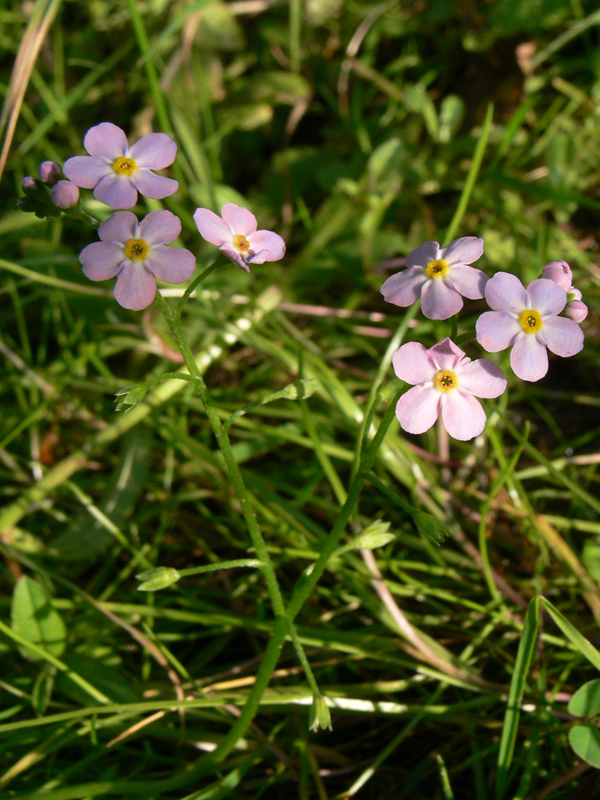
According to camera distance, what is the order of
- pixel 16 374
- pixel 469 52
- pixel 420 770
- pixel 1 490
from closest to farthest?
pixel 420 770 < pixel 1 490 < pixel 16 374 < pixel 469 52

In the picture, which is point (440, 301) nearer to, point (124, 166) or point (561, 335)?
point (561, 335)

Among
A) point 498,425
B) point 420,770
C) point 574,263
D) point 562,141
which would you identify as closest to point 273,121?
point 562,141

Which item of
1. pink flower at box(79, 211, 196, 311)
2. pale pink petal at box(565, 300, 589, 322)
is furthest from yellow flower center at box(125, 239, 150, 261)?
pale pink petal at box(565, 300, 589, 322)

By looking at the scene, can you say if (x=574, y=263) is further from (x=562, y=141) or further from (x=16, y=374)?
(x=16, y=374)

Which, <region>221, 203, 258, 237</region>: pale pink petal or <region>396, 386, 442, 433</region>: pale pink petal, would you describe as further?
<region>221, 203, 258, 237</region>: pale pink petal

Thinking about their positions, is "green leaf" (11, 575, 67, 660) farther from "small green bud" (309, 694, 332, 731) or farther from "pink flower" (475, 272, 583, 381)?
"pink flower" (475, 272, 583, 381)

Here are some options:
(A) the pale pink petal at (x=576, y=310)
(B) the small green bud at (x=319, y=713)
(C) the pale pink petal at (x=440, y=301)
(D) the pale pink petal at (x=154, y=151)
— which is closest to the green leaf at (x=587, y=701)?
(B) the small green bud at (x=319, y=713)

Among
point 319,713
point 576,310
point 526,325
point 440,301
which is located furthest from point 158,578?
point 576,310
